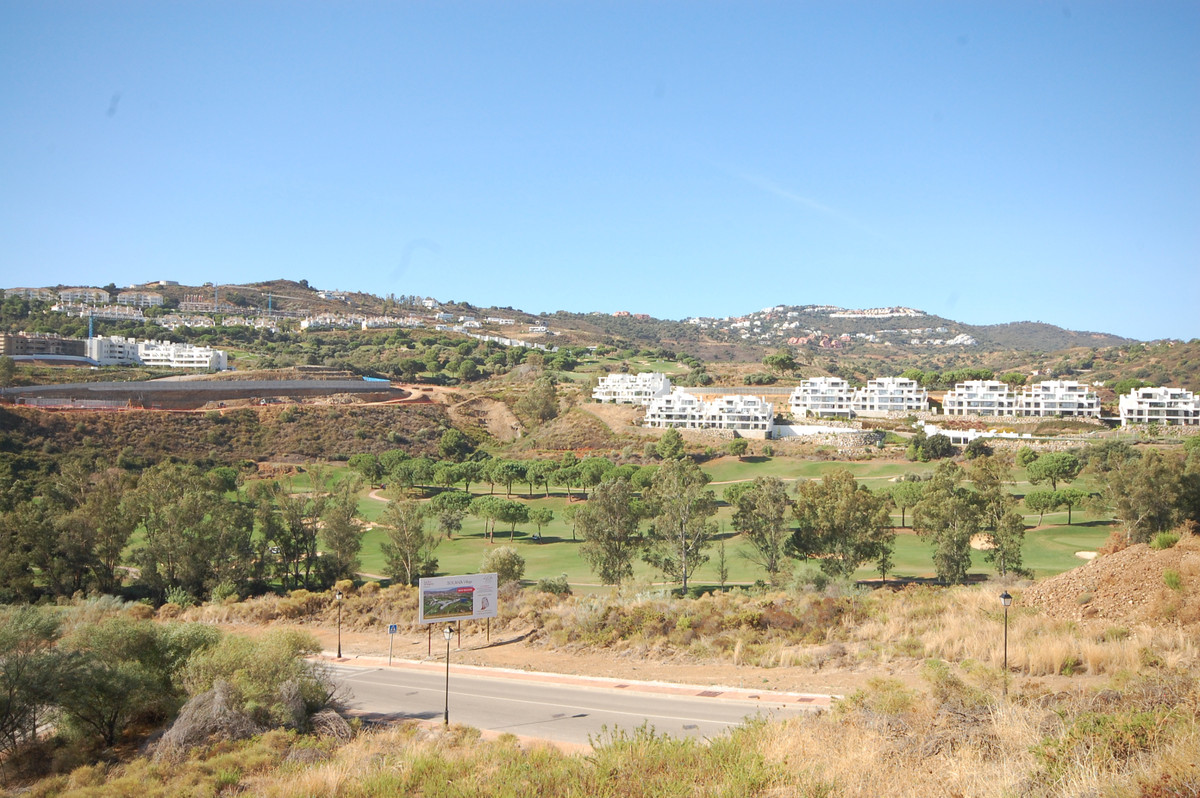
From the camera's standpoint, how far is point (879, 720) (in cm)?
903

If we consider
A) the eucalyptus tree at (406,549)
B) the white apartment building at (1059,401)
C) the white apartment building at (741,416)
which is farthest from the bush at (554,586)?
the white apartment building at (1059,401)

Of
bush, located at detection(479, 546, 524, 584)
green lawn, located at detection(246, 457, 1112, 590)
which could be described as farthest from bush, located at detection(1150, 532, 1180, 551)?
bush, located at detection(479, 546, 524, 584)

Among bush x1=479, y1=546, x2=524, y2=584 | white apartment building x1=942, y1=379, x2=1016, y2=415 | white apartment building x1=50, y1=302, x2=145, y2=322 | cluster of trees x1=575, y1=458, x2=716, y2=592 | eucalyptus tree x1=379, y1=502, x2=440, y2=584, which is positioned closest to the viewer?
bush x1=479, y1=546, x2=524, y2=584

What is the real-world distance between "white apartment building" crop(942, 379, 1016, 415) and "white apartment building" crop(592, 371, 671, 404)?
1163 inches

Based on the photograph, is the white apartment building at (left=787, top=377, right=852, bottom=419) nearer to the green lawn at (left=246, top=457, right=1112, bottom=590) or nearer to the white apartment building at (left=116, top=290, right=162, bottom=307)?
the green lawn at (left=246, top=457, right=1112, bottom=590)

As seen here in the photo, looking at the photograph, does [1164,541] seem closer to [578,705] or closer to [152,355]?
[578,705]

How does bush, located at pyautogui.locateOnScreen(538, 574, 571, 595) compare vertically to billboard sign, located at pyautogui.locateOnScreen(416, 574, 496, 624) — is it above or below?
below

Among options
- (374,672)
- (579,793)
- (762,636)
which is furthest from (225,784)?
(762,636)

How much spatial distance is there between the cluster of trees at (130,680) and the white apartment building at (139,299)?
146 m

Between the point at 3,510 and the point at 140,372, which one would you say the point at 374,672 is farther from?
the point at 140,372

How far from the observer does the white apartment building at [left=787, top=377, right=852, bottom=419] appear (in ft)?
278

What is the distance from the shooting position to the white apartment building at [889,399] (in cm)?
8638

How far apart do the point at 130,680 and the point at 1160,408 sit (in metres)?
85.6

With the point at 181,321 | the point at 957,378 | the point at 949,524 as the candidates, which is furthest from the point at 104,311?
the point at 949,524
